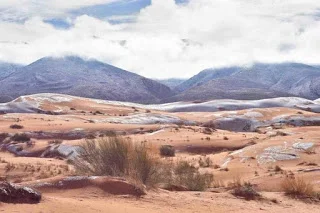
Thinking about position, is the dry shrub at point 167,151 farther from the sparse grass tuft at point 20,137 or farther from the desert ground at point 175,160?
the sparse grass tuft at point 20,137

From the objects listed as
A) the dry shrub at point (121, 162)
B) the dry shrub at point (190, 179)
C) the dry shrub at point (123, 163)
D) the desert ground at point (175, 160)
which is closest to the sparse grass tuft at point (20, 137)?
the desert ground at point (175, 160)

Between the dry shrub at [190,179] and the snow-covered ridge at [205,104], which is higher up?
the snow-covered ridge at [205,104]

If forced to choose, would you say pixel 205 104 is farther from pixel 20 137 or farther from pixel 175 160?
pixel 175 160

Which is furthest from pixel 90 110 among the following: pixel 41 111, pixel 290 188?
pixel 290 188

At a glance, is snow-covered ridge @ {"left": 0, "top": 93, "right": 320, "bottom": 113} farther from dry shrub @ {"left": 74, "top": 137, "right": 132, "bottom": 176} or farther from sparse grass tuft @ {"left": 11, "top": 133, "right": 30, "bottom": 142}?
dry shrub @ {"left": 74, "top": 137, "right": 132, "bottom": 176}

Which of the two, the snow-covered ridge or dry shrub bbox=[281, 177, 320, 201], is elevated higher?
the snow-covered ridge

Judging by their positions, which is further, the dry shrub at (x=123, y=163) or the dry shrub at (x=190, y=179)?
the dry shrub at (x=190, y=179)

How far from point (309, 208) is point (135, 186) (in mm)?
5435

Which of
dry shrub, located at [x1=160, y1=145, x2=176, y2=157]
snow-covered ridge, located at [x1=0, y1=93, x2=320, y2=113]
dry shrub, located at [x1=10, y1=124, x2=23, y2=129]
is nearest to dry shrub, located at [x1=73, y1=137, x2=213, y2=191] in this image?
dry shrub, located at [x1=160, y1=145, x2=176, y2=157]

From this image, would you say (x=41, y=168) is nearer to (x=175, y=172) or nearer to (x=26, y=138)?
(x=175, y=172)

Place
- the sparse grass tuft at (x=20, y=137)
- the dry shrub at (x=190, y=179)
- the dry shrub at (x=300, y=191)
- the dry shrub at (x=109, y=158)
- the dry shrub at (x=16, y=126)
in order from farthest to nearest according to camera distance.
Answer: the dry shrub at (x=16, y=126)
the sparse grass tuft at (x=20, y=137)
the dry shrub at (x=190, y=179)
the dry shrub at (x=109, y=158)
the dry shrub at (x=300, y=191)

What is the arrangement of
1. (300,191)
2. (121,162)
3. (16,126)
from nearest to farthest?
1. (300,191)
2. (121,162)
3. (16,126)

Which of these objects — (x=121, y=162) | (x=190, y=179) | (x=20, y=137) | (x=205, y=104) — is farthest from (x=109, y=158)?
(x=205, y=104)

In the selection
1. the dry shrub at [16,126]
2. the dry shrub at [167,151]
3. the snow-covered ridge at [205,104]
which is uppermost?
the snow-covered ridge at [205,104]
